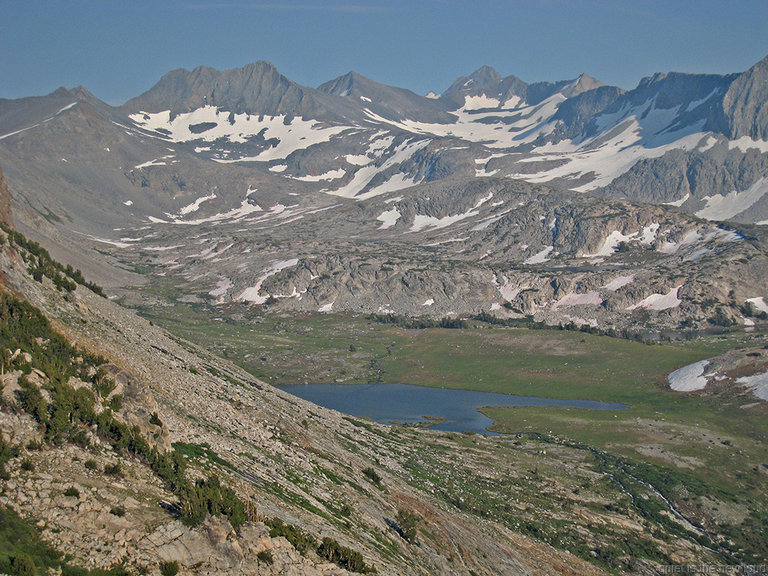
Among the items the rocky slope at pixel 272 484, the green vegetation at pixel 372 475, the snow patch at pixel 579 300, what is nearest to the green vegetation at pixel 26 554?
the rocky slope at pixel 272 484

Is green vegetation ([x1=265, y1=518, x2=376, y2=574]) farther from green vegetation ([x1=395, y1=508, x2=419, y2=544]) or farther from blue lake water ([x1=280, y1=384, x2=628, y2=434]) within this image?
blue lake water ([x1=280, y1=384, x2=628, y2=434])

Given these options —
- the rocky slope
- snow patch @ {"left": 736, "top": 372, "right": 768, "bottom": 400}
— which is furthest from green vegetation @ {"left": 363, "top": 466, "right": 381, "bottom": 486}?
snow patch @ {"left": 736, "top": 372, "right": 768, "bottom": 400}

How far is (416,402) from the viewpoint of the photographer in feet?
351

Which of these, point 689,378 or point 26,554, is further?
point 689,378

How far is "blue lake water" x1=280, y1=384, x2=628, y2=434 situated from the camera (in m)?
95.4

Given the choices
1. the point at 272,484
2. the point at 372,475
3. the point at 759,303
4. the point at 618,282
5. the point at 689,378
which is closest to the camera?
the point at 272,484

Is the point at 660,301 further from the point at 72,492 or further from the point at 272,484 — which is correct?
the point at 72,492

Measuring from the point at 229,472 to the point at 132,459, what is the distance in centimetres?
581

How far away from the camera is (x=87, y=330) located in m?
41.2

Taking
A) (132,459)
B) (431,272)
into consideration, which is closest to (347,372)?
(431,272)

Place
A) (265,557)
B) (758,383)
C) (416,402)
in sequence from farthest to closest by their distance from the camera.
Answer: (416,402) < (758,383) < (265,557)

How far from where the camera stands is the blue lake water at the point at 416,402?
95.4 m

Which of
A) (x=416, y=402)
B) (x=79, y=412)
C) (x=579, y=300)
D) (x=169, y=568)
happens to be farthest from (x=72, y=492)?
(x=579, y=300)

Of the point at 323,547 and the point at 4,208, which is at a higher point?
the point at 4,208
